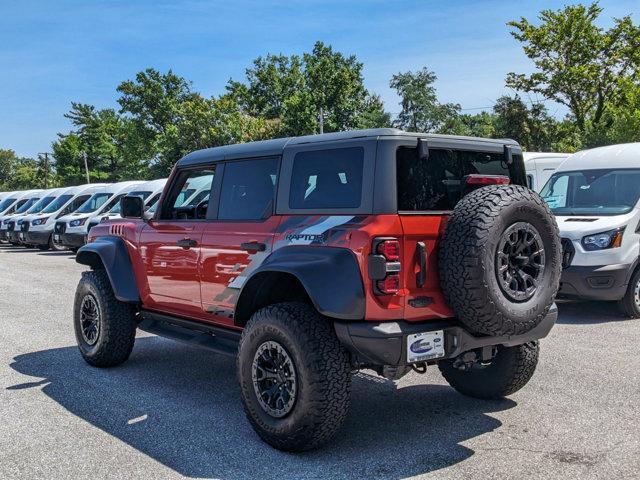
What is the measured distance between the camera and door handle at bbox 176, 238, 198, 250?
5287mm

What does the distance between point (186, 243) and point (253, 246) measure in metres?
0.92

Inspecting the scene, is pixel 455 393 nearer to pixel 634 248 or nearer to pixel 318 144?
pixel 318 144

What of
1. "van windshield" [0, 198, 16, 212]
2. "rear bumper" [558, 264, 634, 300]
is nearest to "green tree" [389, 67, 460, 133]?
"van windshield" [0, 198, 16, 212]

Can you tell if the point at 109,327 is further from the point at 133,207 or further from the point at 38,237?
the point at 38,237

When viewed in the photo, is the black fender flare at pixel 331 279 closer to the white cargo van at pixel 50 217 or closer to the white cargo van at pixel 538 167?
the white cargo van at pixel 538 167

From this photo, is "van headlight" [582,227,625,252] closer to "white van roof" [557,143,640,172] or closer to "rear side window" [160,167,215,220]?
"white van roof" [557,143,640,172]

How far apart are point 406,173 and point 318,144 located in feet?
2.26

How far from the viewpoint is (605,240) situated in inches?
331

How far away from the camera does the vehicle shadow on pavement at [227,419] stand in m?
3.99

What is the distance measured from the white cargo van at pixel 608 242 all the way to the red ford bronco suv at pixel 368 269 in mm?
3782

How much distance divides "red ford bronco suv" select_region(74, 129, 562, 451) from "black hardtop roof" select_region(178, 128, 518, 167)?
0.05 ft

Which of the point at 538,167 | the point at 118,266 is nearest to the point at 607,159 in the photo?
the point at 538,167

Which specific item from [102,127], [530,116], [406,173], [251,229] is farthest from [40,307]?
[102,127]

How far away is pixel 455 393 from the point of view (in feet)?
17.9
